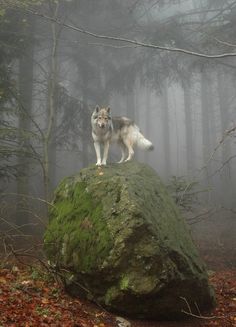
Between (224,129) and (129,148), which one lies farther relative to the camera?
(224,129)

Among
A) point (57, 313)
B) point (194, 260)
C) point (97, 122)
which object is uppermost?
point (97, 122)

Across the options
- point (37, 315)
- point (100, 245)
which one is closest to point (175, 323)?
point (100, 245)

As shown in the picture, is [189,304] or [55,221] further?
[55,221]

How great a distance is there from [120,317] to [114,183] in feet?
7.79

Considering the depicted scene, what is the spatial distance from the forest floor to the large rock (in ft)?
0.68

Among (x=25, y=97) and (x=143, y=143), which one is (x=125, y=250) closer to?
(x=143, y=143)

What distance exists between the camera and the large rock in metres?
6.48

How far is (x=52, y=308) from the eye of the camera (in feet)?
21.0

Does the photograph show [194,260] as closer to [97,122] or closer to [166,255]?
[166,255]

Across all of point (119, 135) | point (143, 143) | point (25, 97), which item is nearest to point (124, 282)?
point (143, 143)

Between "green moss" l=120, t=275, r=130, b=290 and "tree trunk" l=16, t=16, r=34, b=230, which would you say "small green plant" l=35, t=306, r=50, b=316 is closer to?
"green moss" l=120, t=275, r=130, b=290

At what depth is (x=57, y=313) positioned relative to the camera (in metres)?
6.20

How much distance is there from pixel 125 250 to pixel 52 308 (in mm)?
1495

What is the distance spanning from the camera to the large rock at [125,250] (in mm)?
6484
